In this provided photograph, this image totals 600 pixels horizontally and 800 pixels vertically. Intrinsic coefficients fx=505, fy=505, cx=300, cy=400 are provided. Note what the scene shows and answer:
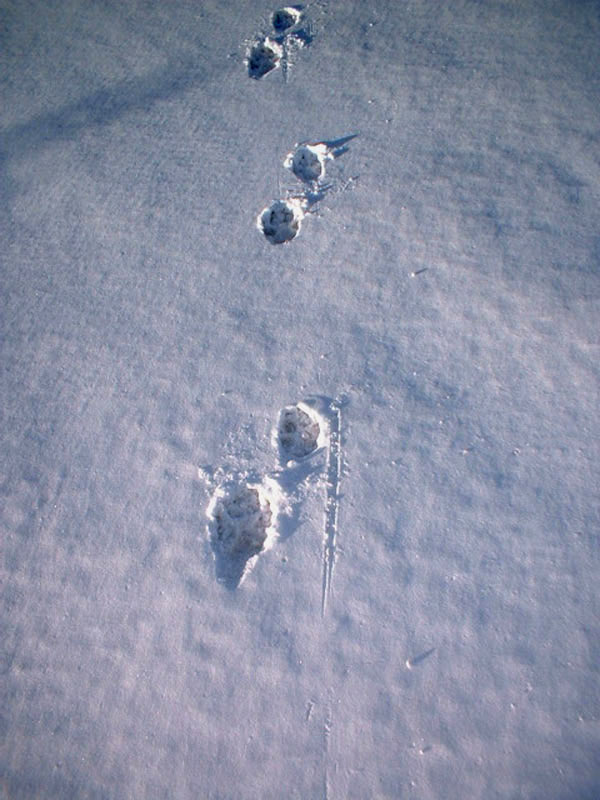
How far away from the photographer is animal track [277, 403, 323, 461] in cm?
133

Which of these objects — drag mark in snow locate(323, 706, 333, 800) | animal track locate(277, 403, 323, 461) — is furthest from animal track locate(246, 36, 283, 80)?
drag mark in snow locate(323, 706, 333, 800)

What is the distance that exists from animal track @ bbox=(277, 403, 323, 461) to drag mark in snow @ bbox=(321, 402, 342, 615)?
1.7 inches

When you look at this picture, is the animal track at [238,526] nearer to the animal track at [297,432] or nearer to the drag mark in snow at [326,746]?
the animal track at [297,432]

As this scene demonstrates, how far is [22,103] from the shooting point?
2.05 m

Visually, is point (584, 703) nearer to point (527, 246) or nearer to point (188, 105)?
point (527, 246)

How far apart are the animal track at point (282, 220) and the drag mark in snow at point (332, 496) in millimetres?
607

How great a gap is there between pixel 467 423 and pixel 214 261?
3.01 feet

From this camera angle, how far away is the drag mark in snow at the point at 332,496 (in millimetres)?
1188

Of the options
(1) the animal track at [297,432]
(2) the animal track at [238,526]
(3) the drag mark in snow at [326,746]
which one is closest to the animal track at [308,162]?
(1) the animal track at [297,432]

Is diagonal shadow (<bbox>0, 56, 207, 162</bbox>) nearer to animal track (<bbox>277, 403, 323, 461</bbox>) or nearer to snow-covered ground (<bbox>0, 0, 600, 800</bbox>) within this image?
snow-covered ground (<bbox>0, 0, 600, 800</bbox>)

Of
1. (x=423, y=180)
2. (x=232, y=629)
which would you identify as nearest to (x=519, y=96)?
(x=423, y=180)

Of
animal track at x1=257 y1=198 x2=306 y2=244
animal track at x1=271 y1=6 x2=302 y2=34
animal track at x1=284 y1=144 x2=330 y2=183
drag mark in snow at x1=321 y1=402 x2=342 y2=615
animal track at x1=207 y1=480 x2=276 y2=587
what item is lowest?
animal track at x1=207 y1=480 x2=276 y2=587

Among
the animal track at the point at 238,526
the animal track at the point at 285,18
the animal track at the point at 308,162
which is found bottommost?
the animal track at the point at 238,526

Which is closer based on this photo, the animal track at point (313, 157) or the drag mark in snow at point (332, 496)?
the drag mark in snow at point (332, 496)
